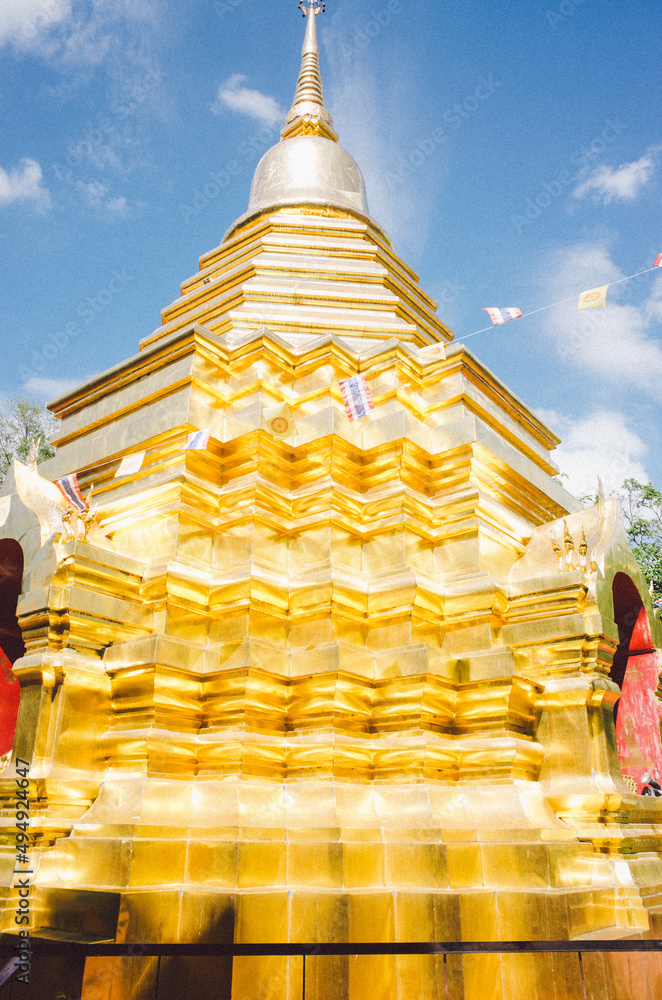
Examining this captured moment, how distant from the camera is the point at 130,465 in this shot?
8.74 m

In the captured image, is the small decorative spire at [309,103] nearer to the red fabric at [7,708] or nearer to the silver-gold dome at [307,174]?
the silver-gold dome at [307,174]

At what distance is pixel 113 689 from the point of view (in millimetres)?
7230

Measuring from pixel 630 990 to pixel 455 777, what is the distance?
2.13 meters

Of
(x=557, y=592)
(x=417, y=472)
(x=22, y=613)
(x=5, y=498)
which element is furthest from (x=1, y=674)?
(x=557, y=592)

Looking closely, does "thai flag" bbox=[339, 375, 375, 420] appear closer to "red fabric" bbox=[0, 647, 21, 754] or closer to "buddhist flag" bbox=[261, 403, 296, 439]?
"buddhist flag" bbox=[261, 403, 296, 439]

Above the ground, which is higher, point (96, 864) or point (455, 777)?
point (455, 777)

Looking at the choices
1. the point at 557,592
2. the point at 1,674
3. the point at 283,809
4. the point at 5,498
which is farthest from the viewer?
the point at 1,674

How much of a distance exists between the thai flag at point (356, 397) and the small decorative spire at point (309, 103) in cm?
1054

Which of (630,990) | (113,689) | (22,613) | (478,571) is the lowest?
(630,990)

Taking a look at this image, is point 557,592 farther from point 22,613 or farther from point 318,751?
point 22,613

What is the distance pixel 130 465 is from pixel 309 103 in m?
12.8

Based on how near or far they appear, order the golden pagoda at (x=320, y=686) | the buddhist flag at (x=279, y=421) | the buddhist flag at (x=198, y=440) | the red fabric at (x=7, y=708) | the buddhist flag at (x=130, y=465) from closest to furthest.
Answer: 1. the golden pagoda at (x=320, y=686)
2. the buddhist flag at (x=198, y=440)
3. the buddhist flag at (x=130, y=465)
4. the buddhist flag at (x=279, y=421)
5. the red fabric at (x=7, y=708)

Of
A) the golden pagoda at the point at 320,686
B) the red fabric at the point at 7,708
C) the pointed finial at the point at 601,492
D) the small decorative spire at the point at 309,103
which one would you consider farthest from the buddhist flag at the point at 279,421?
the small decorative spire at the point at 309,103

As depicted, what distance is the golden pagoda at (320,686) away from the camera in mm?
5711
